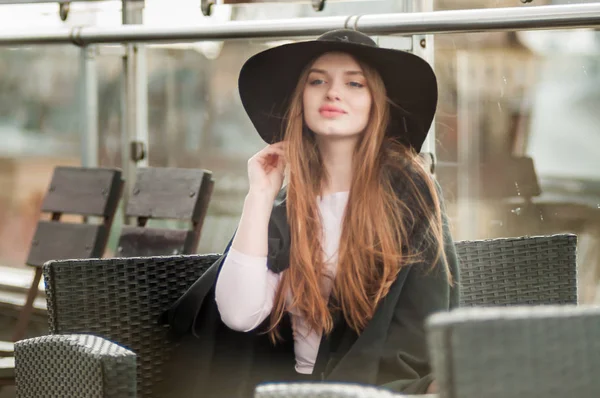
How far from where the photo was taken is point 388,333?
1919 millimetres

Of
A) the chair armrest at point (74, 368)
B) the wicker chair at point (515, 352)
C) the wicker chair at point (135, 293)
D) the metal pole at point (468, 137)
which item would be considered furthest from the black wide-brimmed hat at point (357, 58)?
the metal pole at point (468, 137)

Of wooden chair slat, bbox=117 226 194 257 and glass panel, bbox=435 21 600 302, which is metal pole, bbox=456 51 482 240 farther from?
wooden chair slat, bbox=117 226 194 257

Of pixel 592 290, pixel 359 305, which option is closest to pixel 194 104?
pixel 592 290

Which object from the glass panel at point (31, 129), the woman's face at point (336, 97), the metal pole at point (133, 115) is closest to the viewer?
the woman's face at point (336, 97)

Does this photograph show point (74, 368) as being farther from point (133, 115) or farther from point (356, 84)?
point (133, 115)

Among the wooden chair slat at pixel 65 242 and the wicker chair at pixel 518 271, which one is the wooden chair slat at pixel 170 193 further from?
the wicker chair at pixel 518 271

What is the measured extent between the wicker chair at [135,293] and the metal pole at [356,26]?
84 cm

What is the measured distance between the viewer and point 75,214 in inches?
160

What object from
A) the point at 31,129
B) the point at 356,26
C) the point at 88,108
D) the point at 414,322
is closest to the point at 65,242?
the point at 88,108

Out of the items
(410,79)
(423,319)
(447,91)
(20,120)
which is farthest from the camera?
(20,120)

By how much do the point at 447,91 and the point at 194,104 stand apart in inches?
50.2

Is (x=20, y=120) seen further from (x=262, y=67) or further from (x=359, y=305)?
(x=359, y=305)

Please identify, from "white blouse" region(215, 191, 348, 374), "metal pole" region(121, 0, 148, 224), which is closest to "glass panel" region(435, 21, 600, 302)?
"metal pole" region(121, 0, 148, 224)

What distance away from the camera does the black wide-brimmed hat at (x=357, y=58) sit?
6.61 feet
